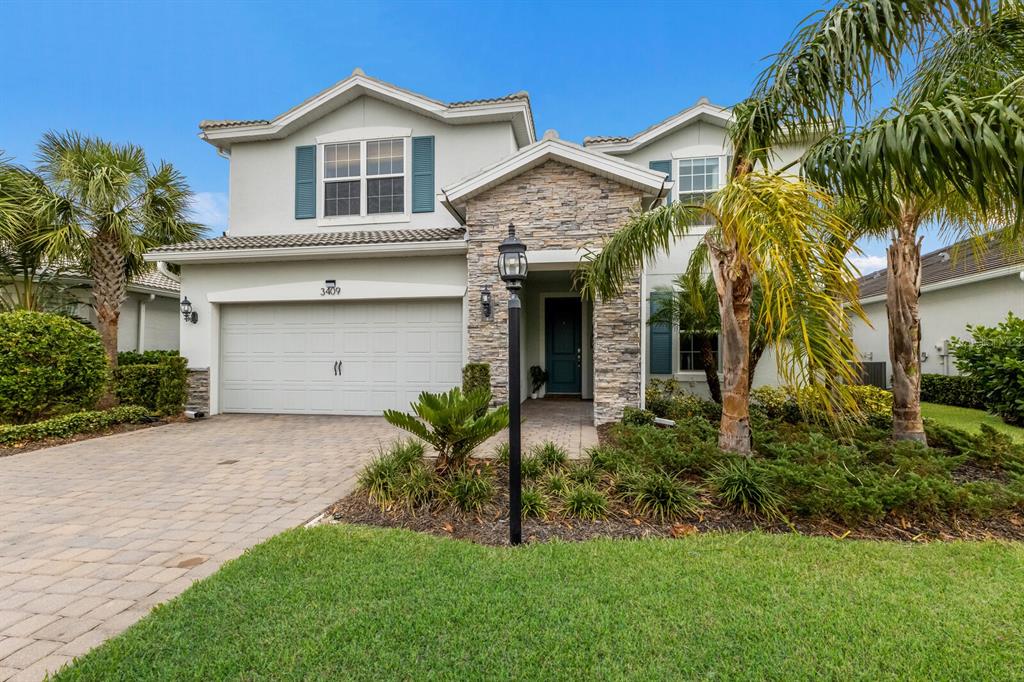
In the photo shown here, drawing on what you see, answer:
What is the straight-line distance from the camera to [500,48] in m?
15.8

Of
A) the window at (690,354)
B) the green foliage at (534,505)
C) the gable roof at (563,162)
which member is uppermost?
the gable roof at (563,162)

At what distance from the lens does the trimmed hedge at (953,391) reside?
11.2 m

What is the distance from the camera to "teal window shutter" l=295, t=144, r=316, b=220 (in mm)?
12438

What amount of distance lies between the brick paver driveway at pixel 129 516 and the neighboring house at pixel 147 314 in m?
7.36

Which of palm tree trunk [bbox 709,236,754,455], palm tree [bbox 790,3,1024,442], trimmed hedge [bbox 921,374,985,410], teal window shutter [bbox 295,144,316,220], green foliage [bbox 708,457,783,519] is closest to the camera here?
palm tree [bbox 790,3,1024,442]

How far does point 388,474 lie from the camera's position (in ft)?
17.5

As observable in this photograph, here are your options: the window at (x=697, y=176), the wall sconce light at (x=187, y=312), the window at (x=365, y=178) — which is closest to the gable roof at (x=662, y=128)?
the window at (x=697, y=176)

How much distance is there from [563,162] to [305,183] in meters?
7.47

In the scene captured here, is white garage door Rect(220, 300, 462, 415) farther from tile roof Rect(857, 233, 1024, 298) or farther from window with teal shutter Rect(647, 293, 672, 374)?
→ tile roof Rect(857, 233, 1024, 298)

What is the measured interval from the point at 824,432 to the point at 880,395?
389cm

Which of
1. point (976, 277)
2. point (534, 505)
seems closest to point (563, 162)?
point (534, 505)

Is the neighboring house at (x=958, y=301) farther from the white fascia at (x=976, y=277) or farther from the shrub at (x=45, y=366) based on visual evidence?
the shrub at (x=45, y=366)

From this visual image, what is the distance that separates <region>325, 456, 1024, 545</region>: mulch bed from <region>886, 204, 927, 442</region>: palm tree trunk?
2.55 metres

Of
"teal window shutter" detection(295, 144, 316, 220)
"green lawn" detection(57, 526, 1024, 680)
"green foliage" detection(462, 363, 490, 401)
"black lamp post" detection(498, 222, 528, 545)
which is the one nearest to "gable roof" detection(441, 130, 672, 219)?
"green foliage" detection(462, 363, 490, 401)
